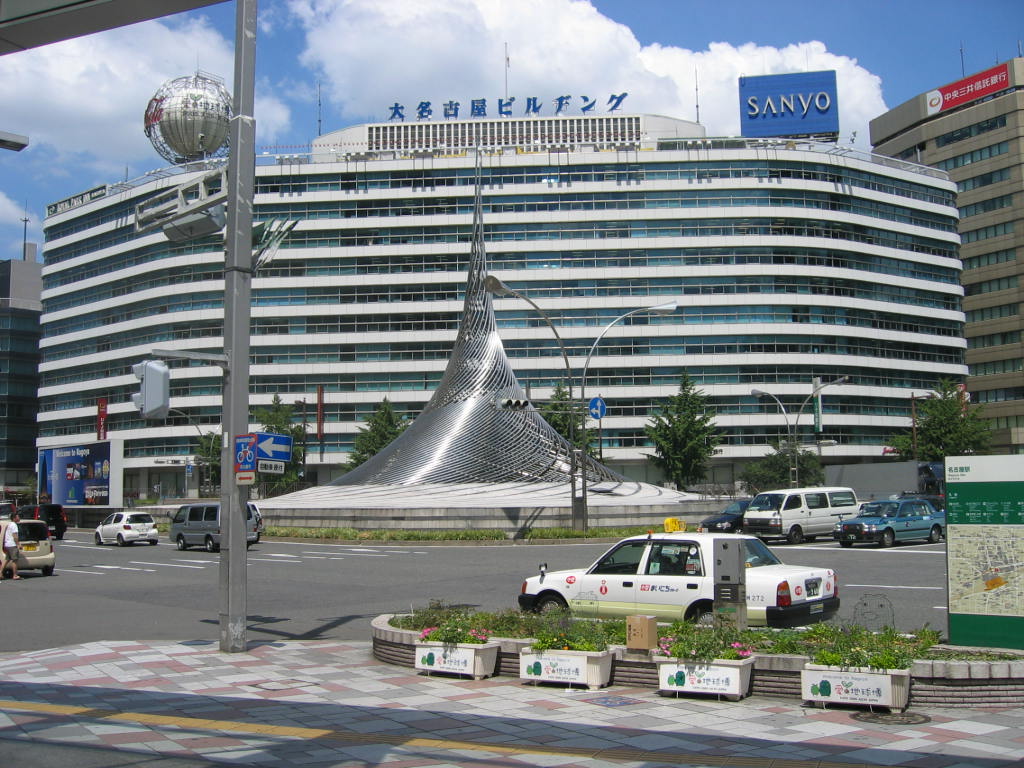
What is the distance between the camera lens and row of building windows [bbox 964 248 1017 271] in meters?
82.2

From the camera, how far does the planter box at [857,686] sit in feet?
25.1

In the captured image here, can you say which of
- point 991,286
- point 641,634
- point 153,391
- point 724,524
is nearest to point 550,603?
point 641,634

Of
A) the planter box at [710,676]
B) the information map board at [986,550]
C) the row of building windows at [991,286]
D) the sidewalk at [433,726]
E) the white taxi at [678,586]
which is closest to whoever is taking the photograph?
the sidewalk at [433,726]

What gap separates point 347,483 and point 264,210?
44.1 meters

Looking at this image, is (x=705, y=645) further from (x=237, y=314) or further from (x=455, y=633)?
(x=237, y=314)

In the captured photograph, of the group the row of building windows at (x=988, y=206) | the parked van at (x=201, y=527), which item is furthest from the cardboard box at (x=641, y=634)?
the row of building windows at (x=988, y=206)

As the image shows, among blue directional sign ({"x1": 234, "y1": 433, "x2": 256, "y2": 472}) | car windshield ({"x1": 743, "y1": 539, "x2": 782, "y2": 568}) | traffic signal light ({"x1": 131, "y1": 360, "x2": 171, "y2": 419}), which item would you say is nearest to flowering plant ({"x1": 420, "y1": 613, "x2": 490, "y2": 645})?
blue directional sign ({"x1": 234, "y1": 433, "x2": 256, "y2": 472})

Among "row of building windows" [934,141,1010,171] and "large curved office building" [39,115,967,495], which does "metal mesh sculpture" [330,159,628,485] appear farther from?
"row of building windows" [934,141,1010,171]

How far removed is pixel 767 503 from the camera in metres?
30.1

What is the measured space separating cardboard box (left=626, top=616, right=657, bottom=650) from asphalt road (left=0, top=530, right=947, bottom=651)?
2.17 m

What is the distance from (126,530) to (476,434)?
14.7 metres

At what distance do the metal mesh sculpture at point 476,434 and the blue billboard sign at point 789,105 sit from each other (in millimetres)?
48153

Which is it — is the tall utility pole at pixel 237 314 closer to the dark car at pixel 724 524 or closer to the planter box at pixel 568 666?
the planter box at pixel 568 666

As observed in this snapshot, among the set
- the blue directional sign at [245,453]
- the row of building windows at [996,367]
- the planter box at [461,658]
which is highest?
the row of building windows at [996,367]
